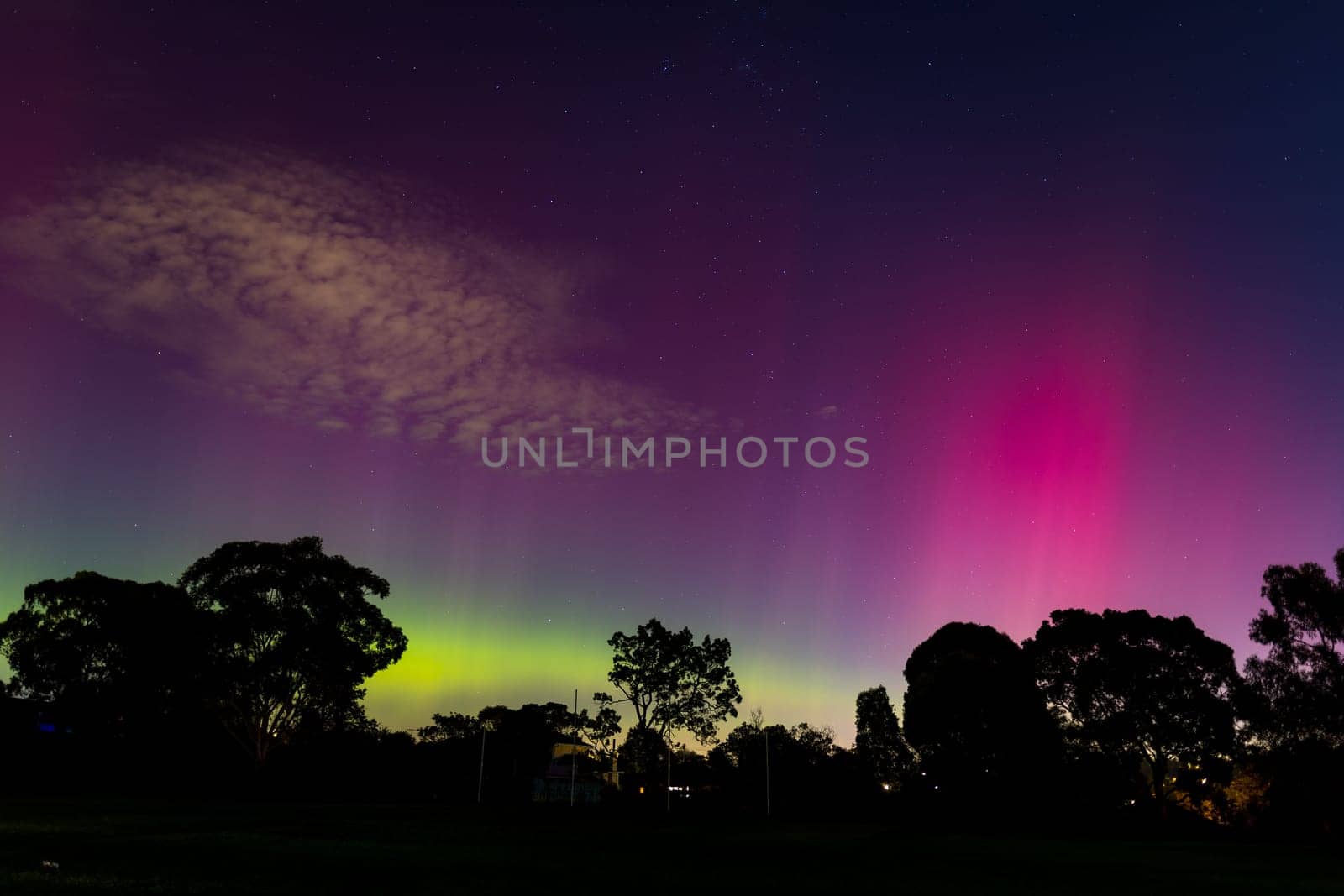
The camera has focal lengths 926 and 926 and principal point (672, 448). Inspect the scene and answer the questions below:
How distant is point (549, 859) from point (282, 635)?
4626 centimetres

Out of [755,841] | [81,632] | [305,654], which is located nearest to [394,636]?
[305,654]

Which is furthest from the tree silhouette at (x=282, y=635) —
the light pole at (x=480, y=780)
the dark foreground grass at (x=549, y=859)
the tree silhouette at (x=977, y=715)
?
the tree silhouette at (x=977, y=715)

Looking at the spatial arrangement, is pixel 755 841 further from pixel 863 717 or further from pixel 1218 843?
pixel 863 717

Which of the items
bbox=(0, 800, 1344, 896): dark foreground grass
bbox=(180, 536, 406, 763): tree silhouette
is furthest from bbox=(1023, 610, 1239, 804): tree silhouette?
bbox=(180, 536, 406, 763): tree silhouette

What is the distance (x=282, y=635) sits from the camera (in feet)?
208

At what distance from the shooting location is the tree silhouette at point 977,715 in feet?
215

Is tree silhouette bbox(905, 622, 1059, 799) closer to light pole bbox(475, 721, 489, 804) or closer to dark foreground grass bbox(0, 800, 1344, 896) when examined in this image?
dark foreground grass bbox(0, 800, 1344, 896)

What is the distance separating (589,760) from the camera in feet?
305

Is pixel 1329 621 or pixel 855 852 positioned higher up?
pixel 1329 621

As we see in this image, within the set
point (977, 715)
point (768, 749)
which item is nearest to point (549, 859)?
point (768, 749)

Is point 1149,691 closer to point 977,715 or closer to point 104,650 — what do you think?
point 977,715

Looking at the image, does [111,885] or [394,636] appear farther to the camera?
[394,636]

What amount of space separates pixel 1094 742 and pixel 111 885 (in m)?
61.9

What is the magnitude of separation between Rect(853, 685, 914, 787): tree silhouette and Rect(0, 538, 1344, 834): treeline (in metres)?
12.8
